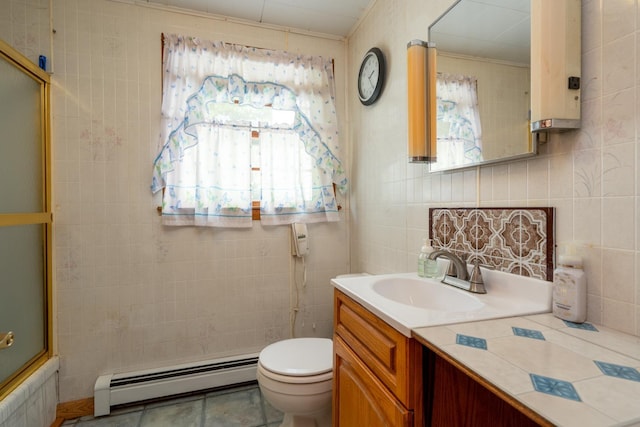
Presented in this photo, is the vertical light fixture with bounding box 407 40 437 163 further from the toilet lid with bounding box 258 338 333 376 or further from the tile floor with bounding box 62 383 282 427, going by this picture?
the tile floor with bounding box 62 383 282 427

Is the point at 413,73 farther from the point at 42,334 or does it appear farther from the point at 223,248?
the point at 42,334

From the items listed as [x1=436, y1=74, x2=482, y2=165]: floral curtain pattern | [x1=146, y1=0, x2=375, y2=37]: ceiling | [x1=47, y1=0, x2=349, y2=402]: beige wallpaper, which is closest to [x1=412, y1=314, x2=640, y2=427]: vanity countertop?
[x1=436, y1=74, x2=482, y2=165]: floral curtain pattern

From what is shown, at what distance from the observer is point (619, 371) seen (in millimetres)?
524

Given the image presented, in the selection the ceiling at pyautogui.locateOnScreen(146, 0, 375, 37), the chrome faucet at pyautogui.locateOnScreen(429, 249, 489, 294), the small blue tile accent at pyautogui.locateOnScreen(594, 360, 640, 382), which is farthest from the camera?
the ceiling at pyautogui.locateOnScreen(146, 0, 375, 37)

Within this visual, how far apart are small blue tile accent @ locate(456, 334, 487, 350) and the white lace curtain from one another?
1.44 meters

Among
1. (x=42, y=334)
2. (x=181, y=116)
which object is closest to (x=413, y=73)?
(x=181, y=116)

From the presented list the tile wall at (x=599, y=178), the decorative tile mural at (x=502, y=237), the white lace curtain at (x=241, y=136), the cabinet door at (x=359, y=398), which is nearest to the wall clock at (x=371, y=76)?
the white lace curtain at (x=241, y=136)

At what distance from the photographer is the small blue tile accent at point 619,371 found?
51cm

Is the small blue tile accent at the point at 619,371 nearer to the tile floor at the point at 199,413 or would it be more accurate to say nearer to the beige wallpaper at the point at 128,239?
the tile floor at the point at 199,413

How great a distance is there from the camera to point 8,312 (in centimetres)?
139

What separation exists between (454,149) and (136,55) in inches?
72.3

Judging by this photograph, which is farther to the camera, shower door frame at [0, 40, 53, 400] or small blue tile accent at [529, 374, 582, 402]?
shower door frame at [0, 40, 53, 400]

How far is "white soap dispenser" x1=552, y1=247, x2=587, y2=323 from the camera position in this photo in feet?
2.46

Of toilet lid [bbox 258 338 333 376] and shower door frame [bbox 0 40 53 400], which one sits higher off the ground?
shower door frame [bbox 0 40 53 400]
